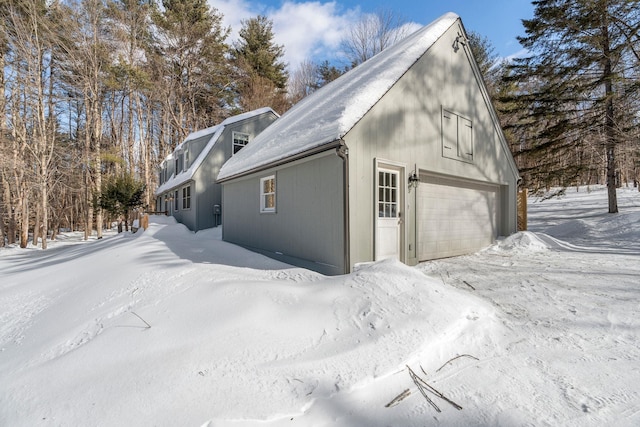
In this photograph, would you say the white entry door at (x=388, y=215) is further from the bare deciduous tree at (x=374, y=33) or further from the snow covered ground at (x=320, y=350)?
the bare deciduous tree at (x=374, y=33)

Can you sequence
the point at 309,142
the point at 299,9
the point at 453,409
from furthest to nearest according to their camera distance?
the point at 299,9 < the point at 309,142 < the point at 453,409

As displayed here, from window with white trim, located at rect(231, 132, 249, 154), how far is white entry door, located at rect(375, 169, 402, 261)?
991cm

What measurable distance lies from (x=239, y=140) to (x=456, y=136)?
32.9 ft

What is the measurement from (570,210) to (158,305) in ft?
61.9

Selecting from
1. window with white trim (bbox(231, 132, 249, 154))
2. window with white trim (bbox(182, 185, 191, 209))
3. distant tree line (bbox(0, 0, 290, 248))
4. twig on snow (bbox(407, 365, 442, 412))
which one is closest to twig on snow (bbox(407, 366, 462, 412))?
twig on snow (bbox(407, 365, 442, 412))

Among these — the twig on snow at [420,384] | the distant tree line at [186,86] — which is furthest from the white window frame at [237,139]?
the twig on snow at [420,384]

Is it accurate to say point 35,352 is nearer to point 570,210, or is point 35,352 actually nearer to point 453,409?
point 453,409

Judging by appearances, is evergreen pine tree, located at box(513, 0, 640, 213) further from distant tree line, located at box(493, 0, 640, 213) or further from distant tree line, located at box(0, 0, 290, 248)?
distant tree line, located at box(0, 0, 290, 248)

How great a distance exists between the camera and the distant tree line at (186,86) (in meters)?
11.6

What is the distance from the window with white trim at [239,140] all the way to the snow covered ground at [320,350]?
10.0 m

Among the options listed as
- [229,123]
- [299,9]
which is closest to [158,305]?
[229,123]

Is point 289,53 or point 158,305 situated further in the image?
point 289,53

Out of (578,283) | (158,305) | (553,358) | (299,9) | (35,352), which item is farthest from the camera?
(299,9)

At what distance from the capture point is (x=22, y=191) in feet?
50.6
